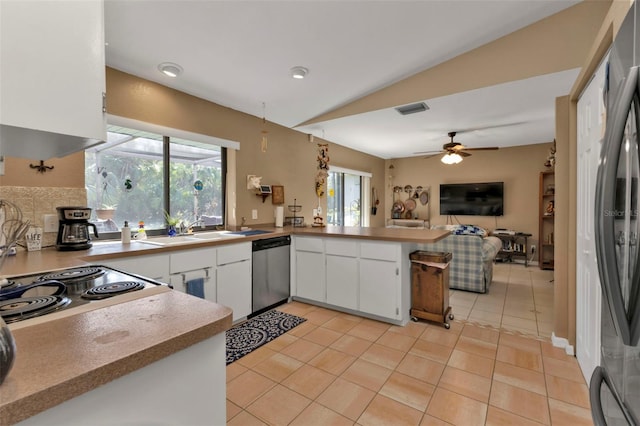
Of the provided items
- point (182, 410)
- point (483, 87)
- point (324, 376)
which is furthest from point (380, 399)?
point (483, 87)

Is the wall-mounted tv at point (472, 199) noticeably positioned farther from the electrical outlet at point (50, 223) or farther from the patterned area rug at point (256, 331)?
the electrical outlet at point (50, 223)

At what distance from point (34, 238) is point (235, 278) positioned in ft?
4.96

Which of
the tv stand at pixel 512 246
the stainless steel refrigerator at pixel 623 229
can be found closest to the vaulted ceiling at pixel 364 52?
the stainless steel refrigerator at pixel 623 229

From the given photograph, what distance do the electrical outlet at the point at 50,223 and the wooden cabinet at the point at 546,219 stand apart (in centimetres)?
702

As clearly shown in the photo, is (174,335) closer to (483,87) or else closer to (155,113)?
(155,113)

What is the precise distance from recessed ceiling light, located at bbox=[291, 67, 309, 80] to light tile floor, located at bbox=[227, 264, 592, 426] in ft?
8.27

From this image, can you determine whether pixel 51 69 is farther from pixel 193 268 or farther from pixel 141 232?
pixel 141 232

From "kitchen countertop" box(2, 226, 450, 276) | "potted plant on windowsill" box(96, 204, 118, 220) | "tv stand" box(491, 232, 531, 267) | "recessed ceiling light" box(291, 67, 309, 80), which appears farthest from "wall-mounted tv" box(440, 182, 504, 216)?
"potted plant on windowsill" box(96, 204, 118, 220)

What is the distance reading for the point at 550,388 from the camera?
192 centimetres

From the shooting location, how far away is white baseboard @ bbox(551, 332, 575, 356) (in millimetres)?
A: 2332

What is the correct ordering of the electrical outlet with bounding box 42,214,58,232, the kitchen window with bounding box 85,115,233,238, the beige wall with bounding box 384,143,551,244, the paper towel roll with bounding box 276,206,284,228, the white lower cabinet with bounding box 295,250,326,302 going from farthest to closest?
the beige wall with bounding box 384,143,551,244 < the paper towel roll with bounding box 276,206,284,228 < the white lower cabinet with bounding box 295,250,326,302 < the kitchen window with bounding box 85,115,233,238 < the electrical outlet with bounding box 42,214,58,232

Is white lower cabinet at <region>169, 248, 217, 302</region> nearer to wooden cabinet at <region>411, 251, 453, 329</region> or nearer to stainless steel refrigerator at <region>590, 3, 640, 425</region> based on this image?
wooden cabinet at <region>411, 251, 453, 329</region>

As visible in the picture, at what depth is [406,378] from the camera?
203 centimetres

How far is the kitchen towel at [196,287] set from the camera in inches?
96.7
